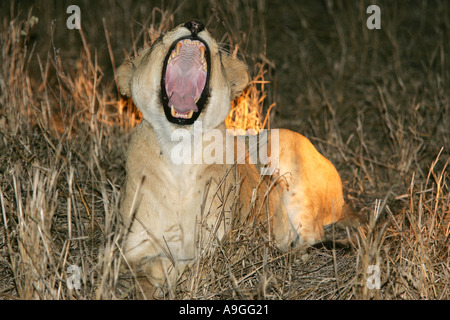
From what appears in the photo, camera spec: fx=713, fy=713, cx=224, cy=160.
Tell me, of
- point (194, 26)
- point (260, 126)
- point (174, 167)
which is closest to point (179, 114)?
point (174, 167)

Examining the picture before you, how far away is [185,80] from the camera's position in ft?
13.0

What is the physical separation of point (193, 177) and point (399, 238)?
1287 millimetres

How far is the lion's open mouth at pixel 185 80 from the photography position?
370 cm

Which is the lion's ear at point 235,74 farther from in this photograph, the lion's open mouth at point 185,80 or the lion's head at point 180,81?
the lion's open mouth at point 185,80

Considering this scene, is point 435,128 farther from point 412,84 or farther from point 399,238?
point 399,238

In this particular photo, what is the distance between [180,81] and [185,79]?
0.03 m

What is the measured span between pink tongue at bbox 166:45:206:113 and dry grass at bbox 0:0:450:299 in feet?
1.94

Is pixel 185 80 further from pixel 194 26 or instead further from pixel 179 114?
pixel 194 26

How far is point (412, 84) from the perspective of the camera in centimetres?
732

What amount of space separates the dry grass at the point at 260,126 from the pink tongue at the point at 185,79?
1.94 feet

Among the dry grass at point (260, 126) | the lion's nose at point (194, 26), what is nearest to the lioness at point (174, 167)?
the lion's nose at point (194, 26)
